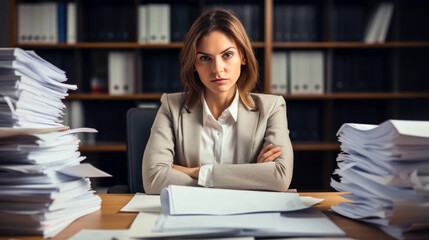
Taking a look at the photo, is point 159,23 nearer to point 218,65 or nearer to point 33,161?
point 218,65

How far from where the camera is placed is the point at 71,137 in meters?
0.92

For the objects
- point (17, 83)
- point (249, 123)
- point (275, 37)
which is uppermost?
point (275, 37)

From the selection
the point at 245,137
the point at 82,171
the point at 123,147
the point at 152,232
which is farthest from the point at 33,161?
the point at 123,147

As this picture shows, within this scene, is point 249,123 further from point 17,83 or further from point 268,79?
point 268,79

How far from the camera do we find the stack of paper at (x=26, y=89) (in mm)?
812

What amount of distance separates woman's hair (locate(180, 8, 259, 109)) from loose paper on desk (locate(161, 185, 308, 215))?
0.82 meters

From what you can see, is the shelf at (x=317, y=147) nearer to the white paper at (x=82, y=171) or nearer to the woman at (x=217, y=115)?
the woman at (x=217, y=115)

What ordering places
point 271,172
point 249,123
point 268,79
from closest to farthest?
1. point 271,172
2. point 249,123
3. point 268,79

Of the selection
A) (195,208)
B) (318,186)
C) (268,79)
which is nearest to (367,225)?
(195,208)

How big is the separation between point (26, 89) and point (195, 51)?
0.86 m

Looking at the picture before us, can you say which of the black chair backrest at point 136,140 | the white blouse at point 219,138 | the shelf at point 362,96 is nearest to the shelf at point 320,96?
the shelf at point 362,96

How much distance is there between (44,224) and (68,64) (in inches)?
104

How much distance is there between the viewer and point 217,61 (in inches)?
61.1

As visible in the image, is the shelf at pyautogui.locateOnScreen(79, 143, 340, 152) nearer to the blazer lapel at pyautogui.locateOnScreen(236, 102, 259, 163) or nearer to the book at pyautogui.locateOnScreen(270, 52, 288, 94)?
the book at pyautogui.locateOnScreen(270, 52, 288, 94)
